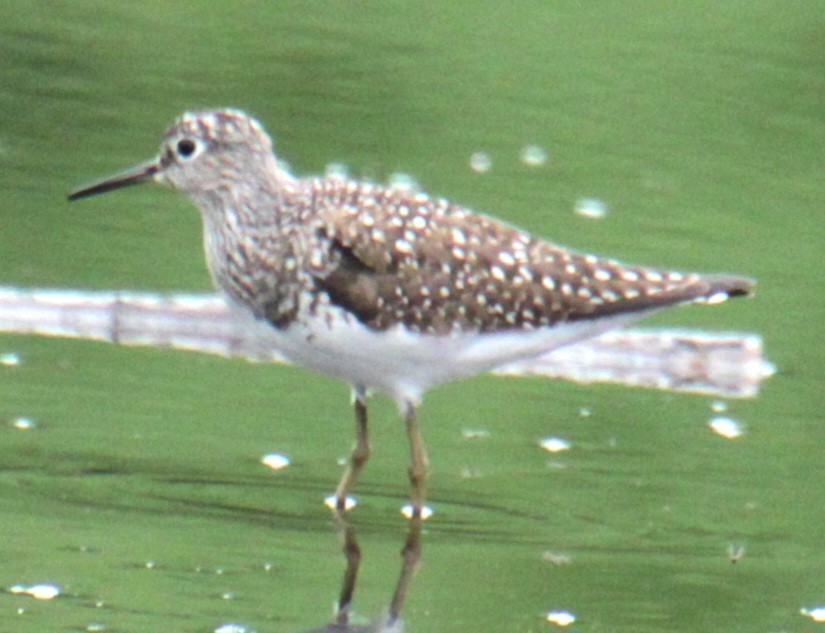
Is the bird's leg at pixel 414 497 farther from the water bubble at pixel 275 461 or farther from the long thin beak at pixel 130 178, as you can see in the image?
the long thin beak at pixel 130 178

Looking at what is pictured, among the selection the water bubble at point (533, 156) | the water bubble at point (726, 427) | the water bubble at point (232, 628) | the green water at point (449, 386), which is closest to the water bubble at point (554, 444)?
the green water at point (449, 386)

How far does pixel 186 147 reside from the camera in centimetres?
1190

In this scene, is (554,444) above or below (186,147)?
below

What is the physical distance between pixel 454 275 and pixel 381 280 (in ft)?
1.23

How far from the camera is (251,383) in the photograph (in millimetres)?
13172

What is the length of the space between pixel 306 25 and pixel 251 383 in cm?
888

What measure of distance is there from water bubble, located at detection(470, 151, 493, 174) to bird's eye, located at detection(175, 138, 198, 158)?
20.7 ft

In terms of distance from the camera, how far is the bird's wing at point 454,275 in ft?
37.7

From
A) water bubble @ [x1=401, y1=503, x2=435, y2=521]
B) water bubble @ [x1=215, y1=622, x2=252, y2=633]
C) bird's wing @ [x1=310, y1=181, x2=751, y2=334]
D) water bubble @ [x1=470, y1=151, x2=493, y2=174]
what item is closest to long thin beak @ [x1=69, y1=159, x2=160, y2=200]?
bird's wing @ [x1=310, y1=181, x2=751, y2=334]

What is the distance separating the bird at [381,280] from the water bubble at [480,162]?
19.7ft

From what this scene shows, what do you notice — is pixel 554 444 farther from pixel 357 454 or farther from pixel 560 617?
pixel 560 617

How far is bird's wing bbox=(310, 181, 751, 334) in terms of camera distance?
37.7 ft

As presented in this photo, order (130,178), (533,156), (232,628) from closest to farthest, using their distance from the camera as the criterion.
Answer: (232,628) → (130,178) → (533,156)

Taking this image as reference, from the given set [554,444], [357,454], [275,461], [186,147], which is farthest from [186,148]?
[554,444]
